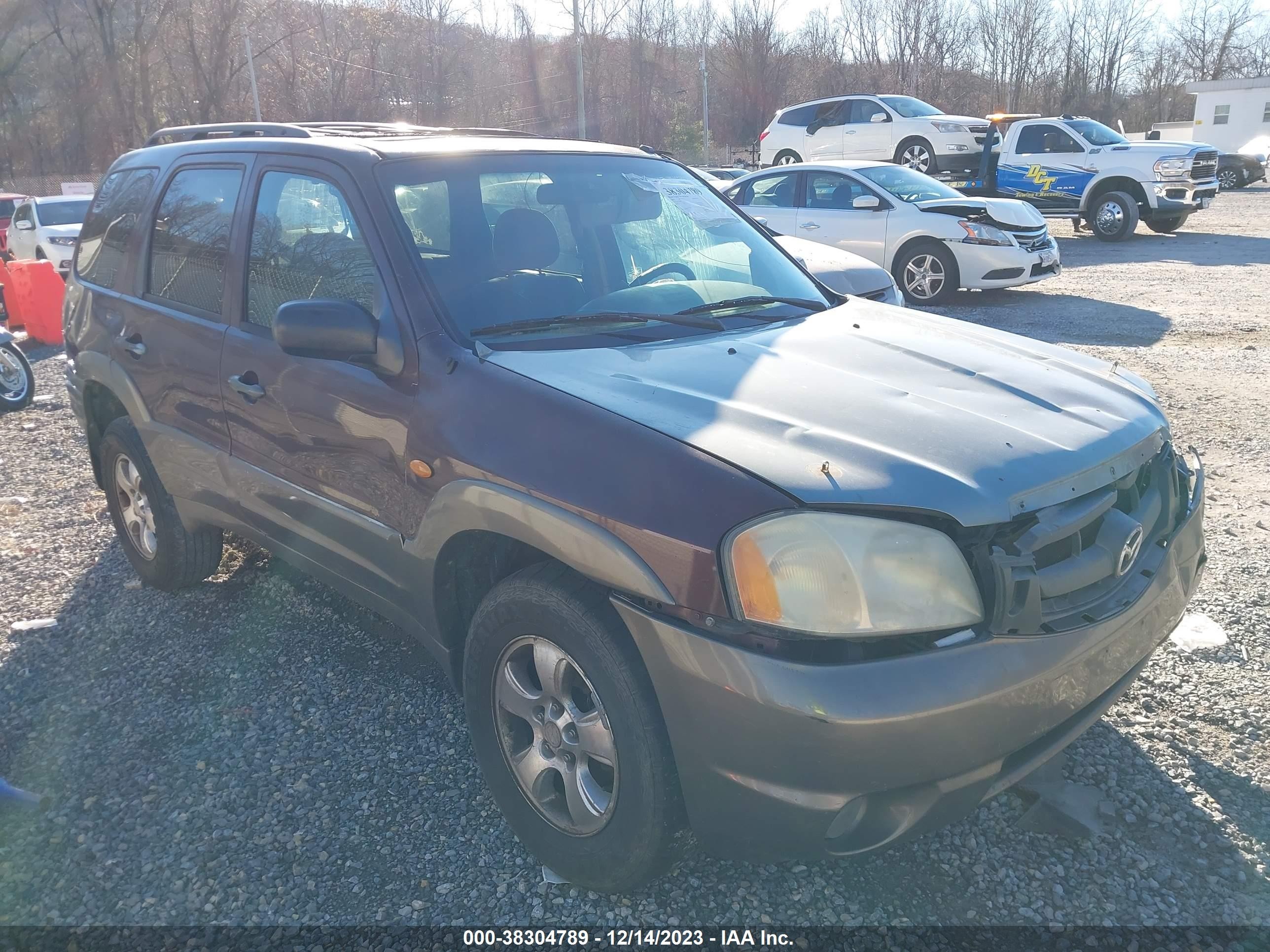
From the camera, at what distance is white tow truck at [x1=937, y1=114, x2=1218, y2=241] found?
16.0 m

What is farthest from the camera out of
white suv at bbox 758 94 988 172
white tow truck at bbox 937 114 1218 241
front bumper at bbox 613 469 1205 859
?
white suv at bbox 758 94 988 172

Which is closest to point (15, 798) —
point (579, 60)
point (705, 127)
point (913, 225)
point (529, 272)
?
point (529, 272)

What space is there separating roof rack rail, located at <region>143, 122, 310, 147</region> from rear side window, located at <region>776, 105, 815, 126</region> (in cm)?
1753

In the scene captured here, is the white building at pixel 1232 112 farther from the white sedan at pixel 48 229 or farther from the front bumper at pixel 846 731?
the front bumper at pixel 846 731

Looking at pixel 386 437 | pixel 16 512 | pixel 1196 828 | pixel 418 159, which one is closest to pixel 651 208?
pixel 418 159

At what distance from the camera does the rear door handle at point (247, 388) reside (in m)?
3.19

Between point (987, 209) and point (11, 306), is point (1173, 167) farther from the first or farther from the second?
point (11, 306)

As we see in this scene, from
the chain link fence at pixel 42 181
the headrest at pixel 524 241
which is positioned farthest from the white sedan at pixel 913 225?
the chain link fence at pixel 42 181

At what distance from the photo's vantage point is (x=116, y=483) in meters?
4.44

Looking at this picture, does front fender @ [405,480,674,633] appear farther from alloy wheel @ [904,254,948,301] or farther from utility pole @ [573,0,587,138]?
utility pole @ [573,0,587,138]

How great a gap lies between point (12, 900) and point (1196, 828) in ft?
10.3

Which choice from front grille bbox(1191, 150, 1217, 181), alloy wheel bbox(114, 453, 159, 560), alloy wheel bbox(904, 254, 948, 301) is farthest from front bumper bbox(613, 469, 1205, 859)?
front grille bbox(1191, 150, 1217, 181)

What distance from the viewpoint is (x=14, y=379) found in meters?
8.08

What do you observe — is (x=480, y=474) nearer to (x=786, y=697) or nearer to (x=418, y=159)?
(x=786, y=697)
